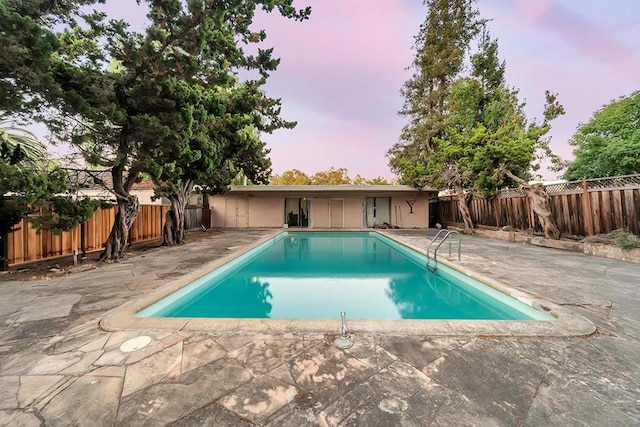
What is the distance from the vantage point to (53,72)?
396 cm

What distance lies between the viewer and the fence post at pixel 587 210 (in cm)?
675

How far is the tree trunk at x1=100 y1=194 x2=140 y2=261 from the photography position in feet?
19.7

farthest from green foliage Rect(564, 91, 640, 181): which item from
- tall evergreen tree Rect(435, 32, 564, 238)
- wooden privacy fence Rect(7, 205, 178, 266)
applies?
wooden privacy fence Rect(7, 205, 178, 266)

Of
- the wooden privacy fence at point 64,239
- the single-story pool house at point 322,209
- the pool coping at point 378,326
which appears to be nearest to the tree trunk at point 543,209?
the pool coping at point 378,326

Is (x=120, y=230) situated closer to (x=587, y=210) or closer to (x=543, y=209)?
(x=543, y=209)

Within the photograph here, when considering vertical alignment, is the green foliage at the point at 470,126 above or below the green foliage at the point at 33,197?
above

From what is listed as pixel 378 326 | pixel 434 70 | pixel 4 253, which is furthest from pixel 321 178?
pixel 378 326

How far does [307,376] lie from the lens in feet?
5.84

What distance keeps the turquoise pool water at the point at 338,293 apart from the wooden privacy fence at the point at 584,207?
14.2 feet

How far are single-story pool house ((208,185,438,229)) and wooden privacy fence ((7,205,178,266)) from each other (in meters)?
6.80

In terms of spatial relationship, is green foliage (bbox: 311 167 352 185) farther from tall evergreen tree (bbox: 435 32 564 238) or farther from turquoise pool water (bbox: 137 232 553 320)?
turquoise pool water (bbox: 137 232 553 320)

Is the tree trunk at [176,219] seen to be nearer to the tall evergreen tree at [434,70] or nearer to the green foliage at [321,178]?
the tall evergreen tree at [434,70]

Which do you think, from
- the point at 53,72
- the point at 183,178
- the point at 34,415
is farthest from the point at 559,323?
the point at 183,178

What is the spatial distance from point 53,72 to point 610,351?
23.8 feet
